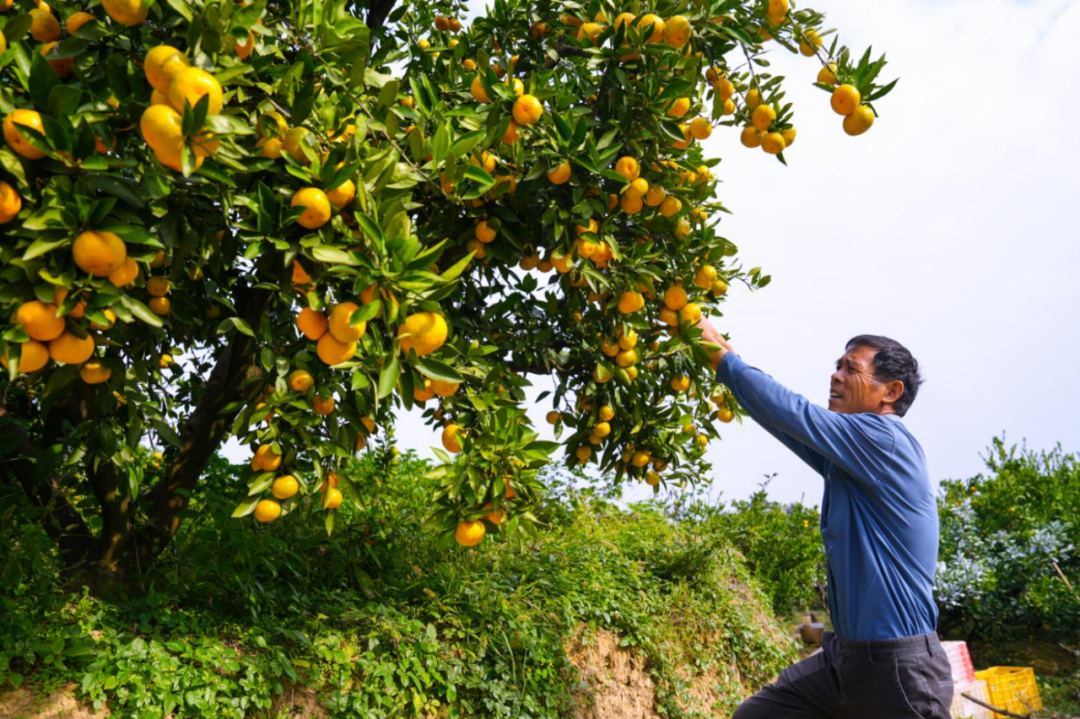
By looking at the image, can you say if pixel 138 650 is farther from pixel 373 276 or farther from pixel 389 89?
pixel 389 89

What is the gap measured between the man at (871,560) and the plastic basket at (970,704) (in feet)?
11.1

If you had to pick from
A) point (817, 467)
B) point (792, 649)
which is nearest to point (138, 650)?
point (817, 467)

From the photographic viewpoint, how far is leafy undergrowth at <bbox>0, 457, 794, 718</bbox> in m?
2.84

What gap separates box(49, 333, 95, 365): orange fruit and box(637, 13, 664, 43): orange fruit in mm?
1855

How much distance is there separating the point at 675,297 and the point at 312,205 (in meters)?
1.53

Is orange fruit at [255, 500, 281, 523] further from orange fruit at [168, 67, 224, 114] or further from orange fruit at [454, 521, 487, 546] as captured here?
orange fruit at [168, 67, 224, 114]

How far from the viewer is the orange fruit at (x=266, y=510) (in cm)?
230

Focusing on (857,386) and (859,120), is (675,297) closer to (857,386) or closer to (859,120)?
(857,386)

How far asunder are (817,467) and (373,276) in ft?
5.93

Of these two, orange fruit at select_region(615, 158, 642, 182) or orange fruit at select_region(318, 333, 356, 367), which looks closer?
orange fruit at select_region(318, 333, 356, 367)

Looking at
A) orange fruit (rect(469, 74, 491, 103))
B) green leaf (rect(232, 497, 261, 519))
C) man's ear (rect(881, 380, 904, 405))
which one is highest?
orange fruit (rect(469, 74, 491, 103))

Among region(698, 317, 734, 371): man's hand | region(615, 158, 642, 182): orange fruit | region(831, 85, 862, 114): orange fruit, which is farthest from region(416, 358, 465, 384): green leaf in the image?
region(831, 85, 862, 114): orange fruit

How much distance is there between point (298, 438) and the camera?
2416 millimetres

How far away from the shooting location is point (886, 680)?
7.62ft
